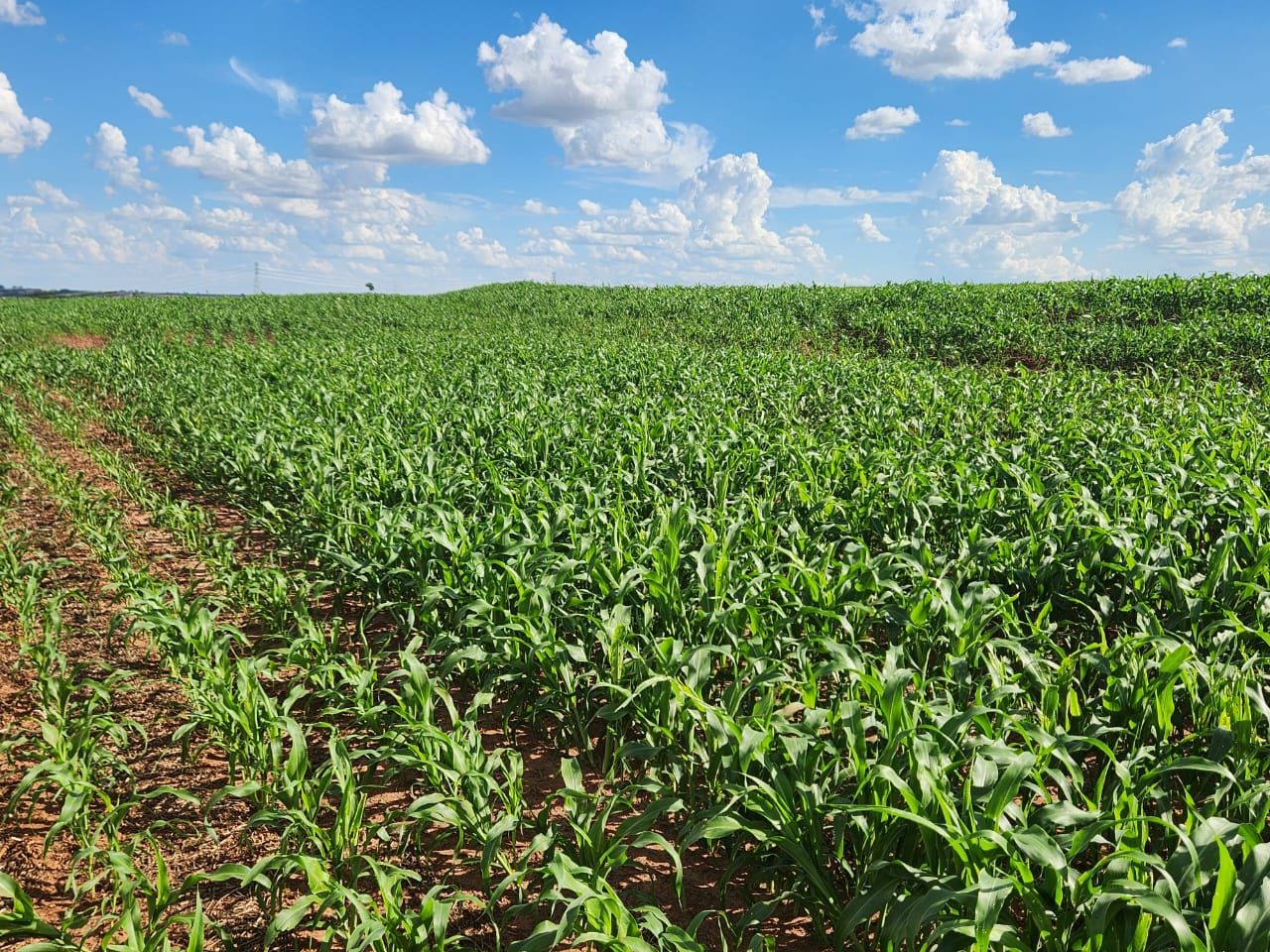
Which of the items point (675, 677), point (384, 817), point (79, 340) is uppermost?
point (79, 340)

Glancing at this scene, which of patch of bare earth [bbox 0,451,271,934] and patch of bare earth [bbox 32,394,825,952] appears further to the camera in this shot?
patch of bare earth [bbox 0,451,271,934]

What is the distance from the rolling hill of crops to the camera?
7.59ft

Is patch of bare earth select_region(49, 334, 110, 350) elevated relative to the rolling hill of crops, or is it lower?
elevated

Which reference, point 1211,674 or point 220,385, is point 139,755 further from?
point 220,385

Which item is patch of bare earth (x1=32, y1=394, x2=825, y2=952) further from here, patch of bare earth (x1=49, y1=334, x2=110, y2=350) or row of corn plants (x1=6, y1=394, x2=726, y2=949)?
patch of bare earth (x1=49, y1=334, x2=110, y2=350)

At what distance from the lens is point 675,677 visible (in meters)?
3.03

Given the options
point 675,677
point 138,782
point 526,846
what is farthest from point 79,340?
point 675,677

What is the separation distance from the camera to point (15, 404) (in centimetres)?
1388

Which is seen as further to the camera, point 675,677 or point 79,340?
point 79,340

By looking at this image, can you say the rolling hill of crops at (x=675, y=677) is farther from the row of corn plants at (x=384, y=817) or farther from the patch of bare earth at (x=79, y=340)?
the patch of bare earth at (x=79, y=340)

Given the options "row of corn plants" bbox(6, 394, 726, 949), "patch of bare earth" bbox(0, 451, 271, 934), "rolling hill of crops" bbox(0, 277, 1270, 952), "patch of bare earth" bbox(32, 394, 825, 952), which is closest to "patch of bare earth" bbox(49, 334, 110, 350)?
"rolling hill of crops" bbox(0, 277, 1270, 952)

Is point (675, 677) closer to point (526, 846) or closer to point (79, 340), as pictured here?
point (526, 846)

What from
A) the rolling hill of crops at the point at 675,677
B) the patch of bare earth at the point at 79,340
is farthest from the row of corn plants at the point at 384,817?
the patch of bare earth at the point at 79,340

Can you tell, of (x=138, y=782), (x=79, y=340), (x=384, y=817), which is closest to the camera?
(x=384, y=817)
